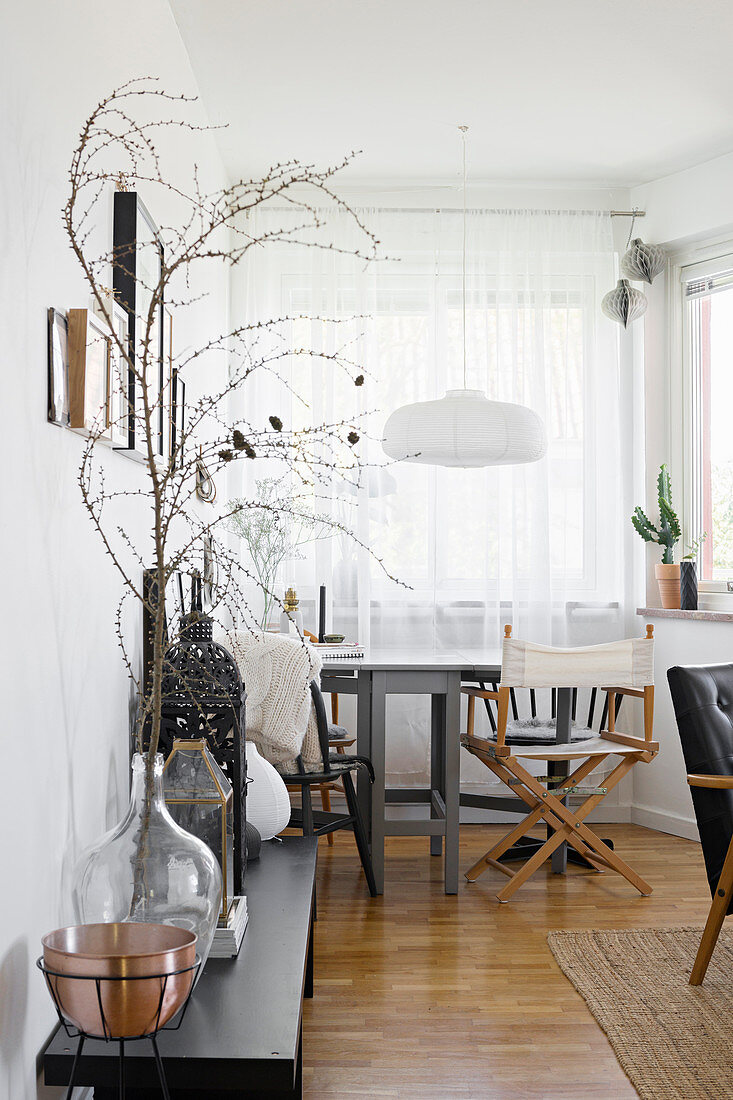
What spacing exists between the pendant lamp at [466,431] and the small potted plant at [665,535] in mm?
1055

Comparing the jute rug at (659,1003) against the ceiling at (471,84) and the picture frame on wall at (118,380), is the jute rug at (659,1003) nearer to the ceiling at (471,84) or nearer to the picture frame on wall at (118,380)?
the picture frame on wall at (118,380)

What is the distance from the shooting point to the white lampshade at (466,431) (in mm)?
3543

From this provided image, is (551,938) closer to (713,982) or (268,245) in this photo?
(713,982)

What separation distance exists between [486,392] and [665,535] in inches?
41.0

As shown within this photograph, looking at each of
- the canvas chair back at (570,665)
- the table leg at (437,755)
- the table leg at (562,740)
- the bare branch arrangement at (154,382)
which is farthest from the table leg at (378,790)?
the bare branch arrangement at (154,382)

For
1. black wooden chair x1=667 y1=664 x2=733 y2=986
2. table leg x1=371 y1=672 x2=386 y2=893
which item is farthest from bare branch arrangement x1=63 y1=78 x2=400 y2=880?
black wooden chair x1=667 y1=664 x2=733 y2=986

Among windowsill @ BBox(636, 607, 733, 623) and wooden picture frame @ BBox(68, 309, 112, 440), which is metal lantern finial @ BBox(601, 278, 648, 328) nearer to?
windowsill @ BBox(636, 607, 733, 623)

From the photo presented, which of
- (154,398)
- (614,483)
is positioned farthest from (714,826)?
(614,483)

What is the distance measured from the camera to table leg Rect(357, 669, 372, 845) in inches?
141

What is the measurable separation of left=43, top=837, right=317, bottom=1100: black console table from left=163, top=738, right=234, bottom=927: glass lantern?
14 cm

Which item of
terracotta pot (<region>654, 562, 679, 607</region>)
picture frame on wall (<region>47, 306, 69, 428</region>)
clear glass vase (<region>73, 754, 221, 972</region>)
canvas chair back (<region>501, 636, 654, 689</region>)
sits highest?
picture frame on wall (<region>47, 306, 69, 428</region>)

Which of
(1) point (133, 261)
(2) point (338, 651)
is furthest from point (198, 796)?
(2) point (338, 651)

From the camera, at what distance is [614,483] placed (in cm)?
464

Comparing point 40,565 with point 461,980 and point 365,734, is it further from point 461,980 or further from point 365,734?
point 365,734
